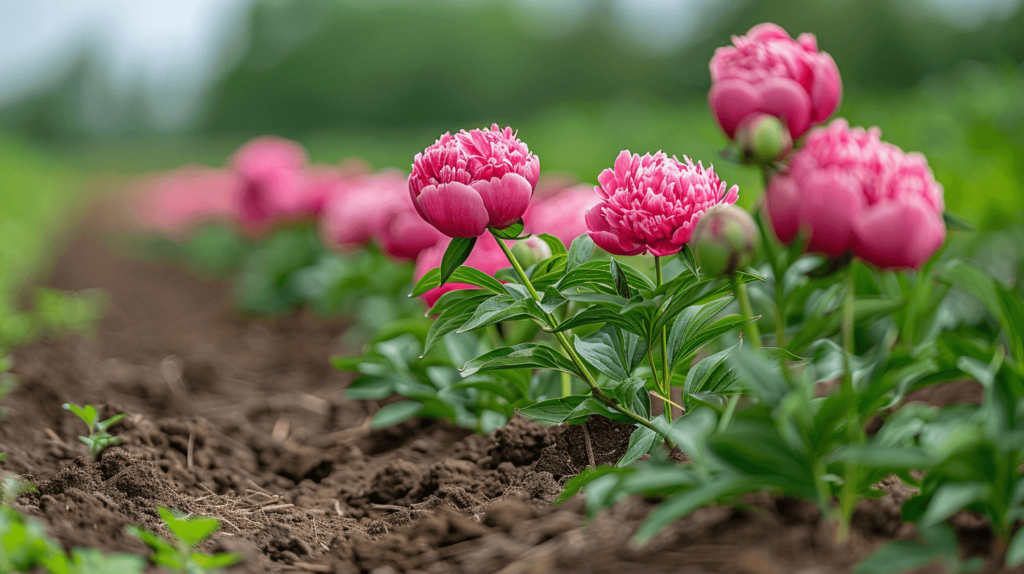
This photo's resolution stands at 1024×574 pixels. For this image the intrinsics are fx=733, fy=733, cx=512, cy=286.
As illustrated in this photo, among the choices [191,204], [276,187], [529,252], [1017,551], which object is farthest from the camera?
[191,204]

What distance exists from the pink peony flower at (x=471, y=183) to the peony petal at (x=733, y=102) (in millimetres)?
288

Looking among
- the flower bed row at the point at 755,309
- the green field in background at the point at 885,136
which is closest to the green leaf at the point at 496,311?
the flower bed row at the point at 755,309

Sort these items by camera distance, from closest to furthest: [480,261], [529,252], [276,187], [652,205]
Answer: [652,205]
[529,252]
[480,261]
[276,187]

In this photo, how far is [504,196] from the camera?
1059mm

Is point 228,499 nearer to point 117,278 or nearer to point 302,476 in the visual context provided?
point 302,476

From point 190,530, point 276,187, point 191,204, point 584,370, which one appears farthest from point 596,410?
point 191,204

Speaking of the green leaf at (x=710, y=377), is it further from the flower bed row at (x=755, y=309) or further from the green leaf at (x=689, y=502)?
the green leaf at (x=689, y=502)

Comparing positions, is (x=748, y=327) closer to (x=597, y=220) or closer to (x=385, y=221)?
(x=597, y=220)

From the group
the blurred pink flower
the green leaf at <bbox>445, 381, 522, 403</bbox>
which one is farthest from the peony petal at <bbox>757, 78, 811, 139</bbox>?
the blurred pink flower

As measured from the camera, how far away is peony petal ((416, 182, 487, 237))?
103 centimetres

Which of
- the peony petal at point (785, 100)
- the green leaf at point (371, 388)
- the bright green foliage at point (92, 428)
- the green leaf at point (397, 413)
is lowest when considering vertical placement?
Answer: the green leaf at point (397, 413)

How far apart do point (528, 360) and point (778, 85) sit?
565 millimetres

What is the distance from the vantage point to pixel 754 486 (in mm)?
825

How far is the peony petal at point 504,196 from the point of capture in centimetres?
105
